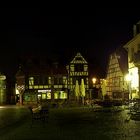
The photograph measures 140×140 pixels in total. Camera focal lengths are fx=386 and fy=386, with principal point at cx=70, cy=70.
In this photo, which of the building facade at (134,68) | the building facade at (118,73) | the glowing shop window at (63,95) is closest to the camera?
the building facade at (134,68)

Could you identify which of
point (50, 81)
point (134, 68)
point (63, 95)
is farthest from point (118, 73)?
point (50, 81)

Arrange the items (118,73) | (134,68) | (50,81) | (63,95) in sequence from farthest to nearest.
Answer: (50,81), (63,95), (118,73), (134,68)

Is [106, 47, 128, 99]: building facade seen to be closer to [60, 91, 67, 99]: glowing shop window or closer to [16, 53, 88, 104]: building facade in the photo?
[16, 53, 88, 104]: building facade

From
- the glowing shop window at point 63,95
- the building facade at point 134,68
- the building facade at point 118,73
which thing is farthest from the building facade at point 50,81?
the building facade at point 134,68

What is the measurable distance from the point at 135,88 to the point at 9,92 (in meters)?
43.7

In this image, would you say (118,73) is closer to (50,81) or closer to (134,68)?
(134,68)

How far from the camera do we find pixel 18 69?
269ft

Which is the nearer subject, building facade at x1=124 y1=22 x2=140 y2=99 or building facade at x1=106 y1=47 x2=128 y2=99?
building facade at x1=124 y1=22 x2=140 y2=99

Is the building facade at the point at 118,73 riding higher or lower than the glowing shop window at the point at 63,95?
higher

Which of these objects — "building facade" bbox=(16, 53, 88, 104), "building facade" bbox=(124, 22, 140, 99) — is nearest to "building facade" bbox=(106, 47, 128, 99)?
"building facade" bbox=(16, 53, 88, 104)

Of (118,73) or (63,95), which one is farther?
(63,95)

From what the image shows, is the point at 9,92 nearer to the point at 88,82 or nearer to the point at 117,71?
the point at 88,82

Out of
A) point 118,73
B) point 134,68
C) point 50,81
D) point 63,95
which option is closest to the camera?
point 134,68

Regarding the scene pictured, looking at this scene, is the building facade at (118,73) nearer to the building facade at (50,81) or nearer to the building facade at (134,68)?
the building facade at (50,81)
